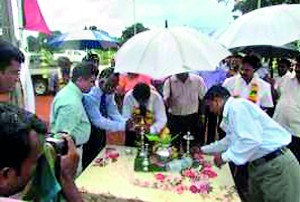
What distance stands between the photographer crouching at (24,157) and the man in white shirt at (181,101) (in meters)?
3.73

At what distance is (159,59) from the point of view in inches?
145

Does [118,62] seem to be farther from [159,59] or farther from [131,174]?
[131,174]

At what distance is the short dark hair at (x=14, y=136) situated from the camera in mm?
993

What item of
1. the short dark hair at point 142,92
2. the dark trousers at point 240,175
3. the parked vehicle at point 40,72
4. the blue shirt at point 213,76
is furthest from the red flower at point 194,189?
the parked vehicle at point 40,72

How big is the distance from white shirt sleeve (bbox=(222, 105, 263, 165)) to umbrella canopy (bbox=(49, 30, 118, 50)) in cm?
641

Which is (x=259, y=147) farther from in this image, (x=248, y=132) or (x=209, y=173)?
(x=209, y=173)

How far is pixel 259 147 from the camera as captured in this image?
2857 millimetres

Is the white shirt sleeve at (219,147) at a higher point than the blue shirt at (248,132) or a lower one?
lower

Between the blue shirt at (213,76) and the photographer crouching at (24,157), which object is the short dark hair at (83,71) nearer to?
the photographer crouching at (24,157)

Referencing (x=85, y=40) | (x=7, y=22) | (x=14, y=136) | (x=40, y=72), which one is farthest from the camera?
(x=40, y=72)

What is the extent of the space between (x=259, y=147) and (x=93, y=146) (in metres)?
1.73

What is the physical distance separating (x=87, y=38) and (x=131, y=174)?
5.95m

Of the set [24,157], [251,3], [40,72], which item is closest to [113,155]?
[24,157]

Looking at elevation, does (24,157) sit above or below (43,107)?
above
